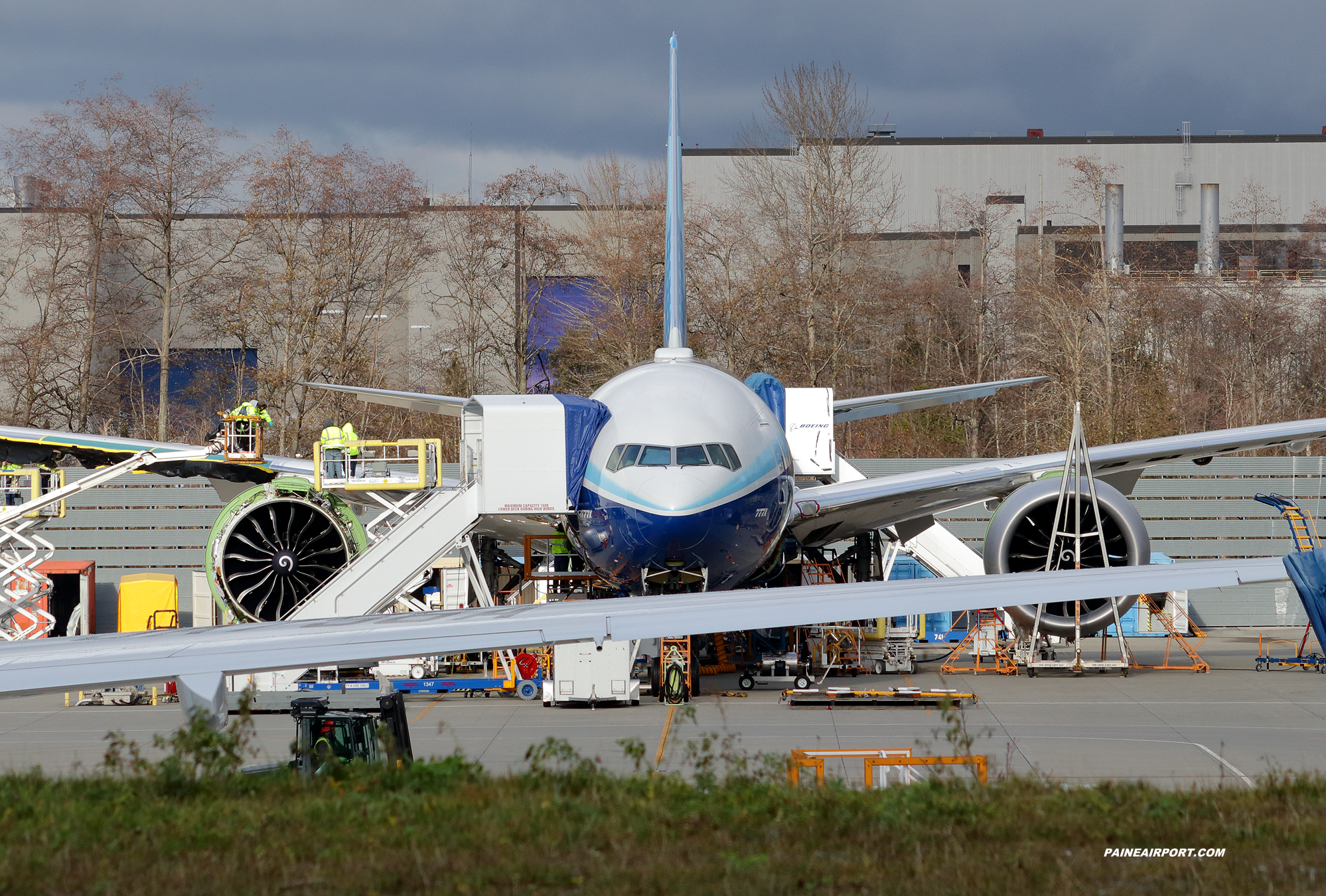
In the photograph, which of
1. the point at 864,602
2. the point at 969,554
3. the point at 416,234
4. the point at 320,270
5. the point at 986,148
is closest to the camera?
the point at 864,602

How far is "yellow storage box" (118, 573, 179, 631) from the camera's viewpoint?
1087 inches

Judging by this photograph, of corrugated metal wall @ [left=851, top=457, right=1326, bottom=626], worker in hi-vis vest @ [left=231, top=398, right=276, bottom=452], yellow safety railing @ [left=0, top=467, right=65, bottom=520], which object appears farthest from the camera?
corrugated metal wall @ [left=851, top=457, right=1326, bottom=626]

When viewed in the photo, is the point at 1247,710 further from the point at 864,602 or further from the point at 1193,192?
the point at 1193,192

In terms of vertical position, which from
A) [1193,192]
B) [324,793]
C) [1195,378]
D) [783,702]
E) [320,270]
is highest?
[1193,192]

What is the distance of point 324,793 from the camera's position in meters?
7.57

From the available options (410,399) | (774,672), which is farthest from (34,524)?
(774,672)

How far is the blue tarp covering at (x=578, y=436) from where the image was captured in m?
16.7

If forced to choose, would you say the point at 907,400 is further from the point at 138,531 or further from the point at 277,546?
the point at 138,531

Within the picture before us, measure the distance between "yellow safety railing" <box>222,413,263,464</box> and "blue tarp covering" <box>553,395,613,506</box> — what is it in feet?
22.2

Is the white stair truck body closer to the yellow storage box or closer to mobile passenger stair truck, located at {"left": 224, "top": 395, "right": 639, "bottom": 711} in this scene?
mobile passenger stair truck, located at {"left": 224, "top": 395, "right": 639, "bottom": 711}

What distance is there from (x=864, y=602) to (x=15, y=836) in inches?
183

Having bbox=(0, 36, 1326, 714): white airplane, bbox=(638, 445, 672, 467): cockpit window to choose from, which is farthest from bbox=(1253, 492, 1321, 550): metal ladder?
bbox=(638, 445, 672, 467): cockpit window

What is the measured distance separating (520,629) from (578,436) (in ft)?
33.2

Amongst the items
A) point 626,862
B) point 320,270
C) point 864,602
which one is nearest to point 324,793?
point 626,862
